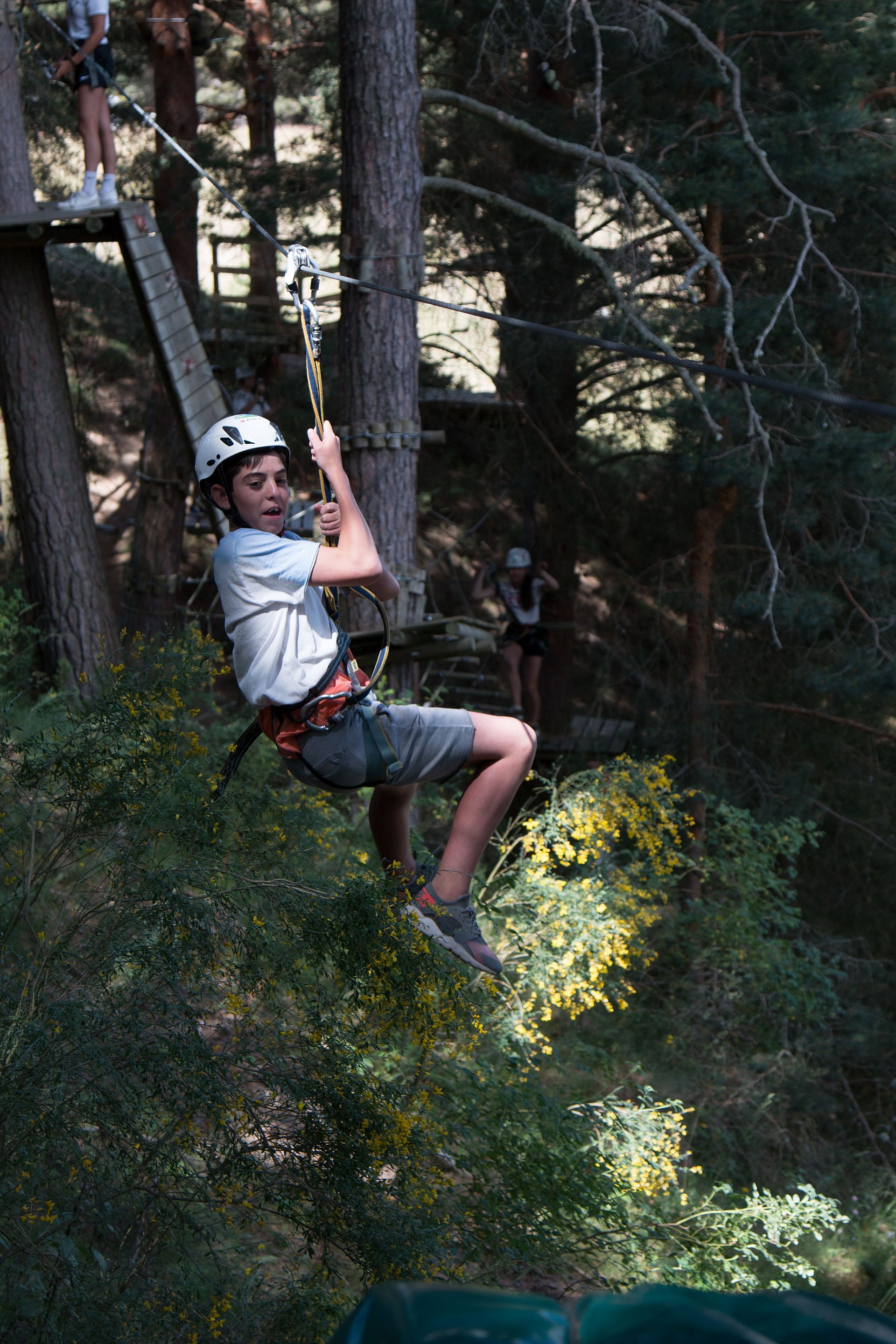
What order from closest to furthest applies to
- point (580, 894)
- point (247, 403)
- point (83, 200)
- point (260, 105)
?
point (580, 894), point (83, 200), point (247, 403), point (260, 105)

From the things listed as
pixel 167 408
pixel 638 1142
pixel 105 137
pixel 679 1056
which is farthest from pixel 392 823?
pixel 167 408

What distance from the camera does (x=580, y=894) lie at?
6047 millimetres

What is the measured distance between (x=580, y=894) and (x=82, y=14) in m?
6.31

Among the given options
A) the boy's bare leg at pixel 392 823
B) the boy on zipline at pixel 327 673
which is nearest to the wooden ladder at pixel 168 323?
the boy on zipline at pixel 327 673

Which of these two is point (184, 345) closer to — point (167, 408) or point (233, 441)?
point (233, 441)

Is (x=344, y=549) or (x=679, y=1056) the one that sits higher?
(x=344, y=549)

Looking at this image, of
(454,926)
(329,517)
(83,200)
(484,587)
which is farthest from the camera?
(484,587)

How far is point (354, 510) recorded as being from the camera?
3.32 meters

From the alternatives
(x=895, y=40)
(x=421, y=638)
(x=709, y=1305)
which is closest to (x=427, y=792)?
(x=421, y=638)

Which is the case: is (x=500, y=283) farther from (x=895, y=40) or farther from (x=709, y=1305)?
(x=709, y=1305)

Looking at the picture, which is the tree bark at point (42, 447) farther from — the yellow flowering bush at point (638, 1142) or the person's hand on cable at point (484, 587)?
the yellow flowering bush at point (638, 1142)

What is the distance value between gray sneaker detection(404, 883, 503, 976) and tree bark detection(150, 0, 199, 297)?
958 centimetres

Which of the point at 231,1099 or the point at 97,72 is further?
the point at 97,72

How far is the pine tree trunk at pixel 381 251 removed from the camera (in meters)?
7.01
